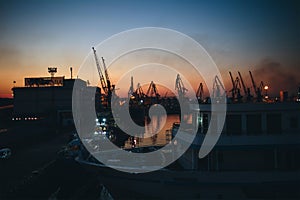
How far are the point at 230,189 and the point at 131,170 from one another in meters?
3.70

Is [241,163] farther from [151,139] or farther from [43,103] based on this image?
[43,103]

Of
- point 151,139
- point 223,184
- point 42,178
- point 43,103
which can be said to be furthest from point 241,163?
point 43,103

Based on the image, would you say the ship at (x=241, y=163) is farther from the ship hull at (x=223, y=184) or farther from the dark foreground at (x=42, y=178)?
the dark foreground at (x=42, y=178)

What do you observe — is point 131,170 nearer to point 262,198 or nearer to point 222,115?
point 222,115

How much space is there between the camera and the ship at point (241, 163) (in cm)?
1030

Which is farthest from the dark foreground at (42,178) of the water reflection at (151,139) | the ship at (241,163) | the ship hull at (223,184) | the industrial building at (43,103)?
the industrial building at (43,103)

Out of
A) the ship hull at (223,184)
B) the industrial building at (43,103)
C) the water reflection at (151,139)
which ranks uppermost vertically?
the industrial building at (43,103)

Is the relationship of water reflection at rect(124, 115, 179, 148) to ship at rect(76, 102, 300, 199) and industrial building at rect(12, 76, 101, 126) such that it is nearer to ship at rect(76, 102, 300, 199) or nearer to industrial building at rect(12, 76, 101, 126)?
ship at rect(76, 102, 300, 199)

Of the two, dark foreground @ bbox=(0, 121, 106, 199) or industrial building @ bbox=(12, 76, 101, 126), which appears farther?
industrial building @ bbox=(12, 76, 101, 126)

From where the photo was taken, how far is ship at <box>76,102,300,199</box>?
10305 mm

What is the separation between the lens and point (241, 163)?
35.6 ft

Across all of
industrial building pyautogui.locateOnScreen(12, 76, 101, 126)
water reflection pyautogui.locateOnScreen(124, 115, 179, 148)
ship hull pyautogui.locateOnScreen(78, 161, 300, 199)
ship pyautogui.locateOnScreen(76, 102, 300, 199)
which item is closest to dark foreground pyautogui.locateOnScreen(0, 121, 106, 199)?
water reflection pyautogui.locateOnScreen(124, 115, 179, 148)

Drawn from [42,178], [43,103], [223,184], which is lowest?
[42,178]

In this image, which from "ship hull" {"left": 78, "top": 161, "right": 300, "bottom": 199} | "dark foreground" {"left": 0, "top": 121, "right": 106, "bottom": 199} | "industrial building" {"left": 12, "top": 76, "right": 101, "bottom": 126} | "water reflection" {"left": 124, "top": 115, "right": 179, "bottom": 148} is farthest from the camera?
"industrial building" {"left": 12, "top": 76, "right": 101, "bottom": 126}
